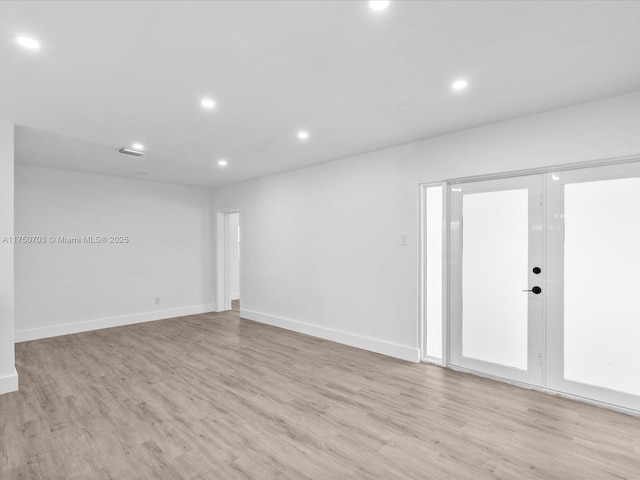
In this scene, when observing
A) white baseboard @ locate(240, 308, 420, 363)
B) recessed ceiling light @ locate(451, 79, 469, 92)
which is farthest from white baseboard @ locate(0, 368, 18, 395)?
recessed ceiling light @ locate(451, 79, 469, 92)

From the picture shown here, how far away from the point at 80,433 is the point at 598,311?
14.7 ft

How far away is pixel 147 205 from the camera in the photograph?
6.46 m

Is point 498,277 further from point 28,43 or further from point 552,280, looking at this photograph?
point 28,43

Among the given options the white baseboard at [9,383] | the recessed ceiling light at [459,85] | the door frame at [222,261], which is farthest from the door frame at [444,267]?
the door frame at [222,261]

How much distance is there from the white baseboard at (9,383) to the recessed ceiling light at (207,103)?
3290mm

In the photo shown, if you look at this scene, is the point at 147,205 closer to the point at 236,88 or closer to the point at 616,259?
the point at 236,88

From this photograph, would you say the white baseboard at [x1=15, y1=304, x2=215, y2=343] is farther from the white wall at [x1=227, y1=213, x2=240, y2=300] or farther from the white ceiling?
the white ceiling

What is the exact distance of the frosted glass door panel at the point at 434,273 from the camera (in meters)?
4.11

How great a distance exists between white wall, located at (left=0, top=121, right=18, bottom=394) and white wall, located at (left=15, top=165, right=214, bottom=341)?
7.33 ft

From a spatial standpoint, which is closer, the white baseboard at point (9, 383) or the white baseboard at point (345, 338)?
the white baseboard at point (9, 383)

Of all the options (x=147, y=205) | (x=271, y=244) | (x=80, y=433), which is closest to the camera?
(x=80, y=433)

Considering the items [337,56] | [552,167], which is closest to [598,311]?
[552,167]

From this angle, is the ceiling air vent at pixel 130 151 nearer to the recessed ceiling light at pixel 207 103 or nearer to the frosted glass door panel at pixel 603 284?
the recessed ceiling light at pixel 207 103

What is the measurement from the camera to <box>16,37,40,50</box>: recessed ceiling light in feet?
6.67
